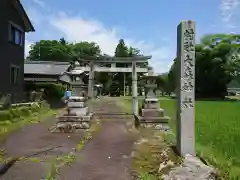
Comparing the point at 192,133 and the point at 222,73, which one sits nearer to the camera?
A: the point at 192,133

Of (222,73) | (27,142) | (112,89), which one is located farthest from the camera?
(112,89)

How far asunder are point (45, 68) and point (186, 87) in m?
31.6

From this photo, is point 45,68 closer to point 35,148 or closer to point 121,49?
point 35,148

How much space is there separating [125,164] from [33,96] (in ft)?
56.5

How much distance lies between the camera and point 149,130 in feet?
41.8

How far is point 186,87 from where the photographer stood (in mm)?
7191

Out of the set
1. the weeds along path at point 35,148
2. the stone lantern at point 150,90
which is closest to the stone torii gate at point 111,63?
the stone lantern at point 150,90

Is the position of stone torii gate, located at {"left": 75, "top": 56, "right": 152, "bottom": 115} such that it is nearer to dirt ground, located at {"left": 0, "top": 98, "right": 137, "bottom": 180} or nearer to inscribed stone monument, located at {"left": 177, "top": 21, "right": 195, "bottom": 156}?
dirt ground, located at {"left": 0, "top": 98, "right": 137, "bottom": 180}

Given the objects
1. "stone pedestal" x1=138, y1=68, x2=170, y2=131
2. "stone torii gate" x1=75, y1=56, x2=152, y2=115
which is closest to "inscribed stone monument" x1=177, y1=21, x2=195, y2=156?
"stone pedestal" x1=138, y1=68, x2=170, y2=131

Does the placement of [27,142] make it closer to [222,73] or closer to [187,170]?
[187,170]

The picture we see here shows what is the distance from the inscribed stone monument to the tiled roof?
28.7 m

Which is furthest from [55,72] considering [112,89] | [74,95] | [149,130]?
[149,130]

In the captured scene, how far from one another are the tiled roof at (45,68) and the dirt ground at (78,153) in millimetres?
22423

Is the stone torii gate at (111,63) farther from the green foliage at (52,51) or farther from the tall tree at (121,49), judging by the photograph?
the green foliage at (52,51)
